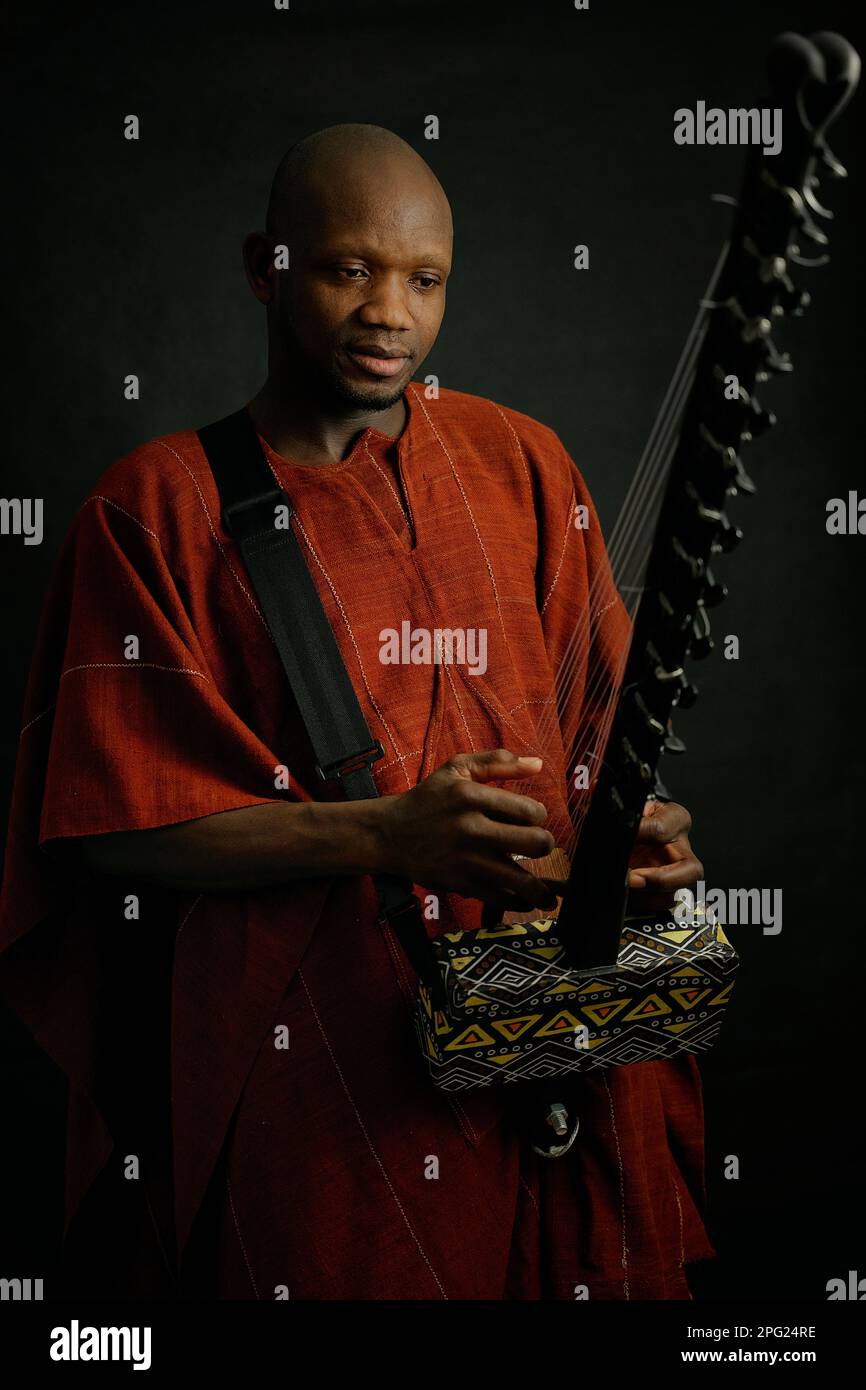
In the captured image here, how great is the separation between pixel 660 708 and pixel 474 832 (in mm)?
253

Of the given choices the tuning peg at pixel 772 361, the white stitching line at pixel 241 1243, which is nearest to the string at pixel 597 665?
the tuning peg at pixel 772 361

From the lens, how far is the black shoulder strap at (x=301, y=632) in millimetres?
1647

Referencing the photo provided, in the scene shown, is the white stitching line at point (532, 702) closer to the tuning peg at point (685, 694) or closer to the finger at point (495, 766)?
the finger at point (495, 766)

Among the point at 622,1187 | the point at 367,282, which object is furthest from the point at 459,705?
the point at 622,1187

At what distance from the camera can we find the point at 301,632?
1715mm

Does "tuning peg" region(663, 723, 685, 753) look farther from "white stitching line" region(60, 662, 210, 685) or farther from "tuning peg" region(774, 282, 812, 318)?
"white stitching line" region(60, 662, 210, 685)

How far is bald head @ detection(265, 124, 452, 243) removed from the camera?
5.55 feet

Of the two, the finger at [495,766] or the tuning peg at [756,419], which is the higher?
the tuning peg at [756,419]

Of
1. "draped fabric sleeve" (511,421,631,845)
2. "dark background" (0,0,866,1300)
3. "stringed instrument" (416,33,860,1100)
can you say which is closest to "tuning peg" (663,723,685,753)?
"stringed instrument" (416,33,860,1100)

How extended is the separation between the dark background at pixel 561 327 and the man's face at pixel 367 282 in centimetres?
109

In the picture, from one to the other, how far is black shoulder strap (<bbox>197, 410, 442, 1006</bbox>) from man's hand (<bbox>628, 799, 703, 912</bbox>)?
24 centimetres

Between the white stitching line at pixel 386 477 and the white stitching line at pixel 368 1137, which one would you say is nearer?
the white stitching line at pixel 368 1137

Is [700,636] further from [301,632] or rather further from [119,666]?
[119,666]

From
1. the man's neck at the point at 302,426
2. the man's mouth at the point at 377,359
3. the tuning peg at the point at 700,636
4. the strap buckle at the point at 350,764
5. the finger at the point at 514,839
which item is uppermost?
the man's mouth at the point at 377,359
